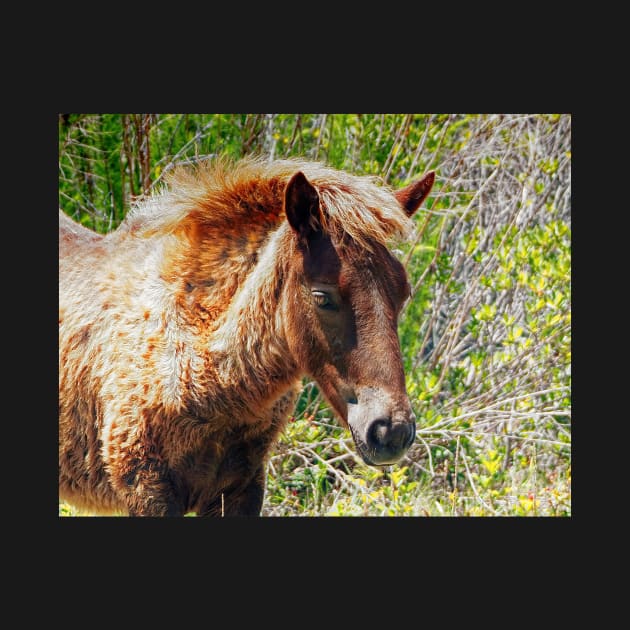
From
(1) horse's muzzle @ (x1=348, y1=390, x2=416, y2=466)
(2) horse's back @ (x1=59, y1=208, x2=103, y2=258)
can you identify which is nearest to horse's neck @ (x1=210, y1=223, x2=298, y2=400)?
(1) horse's muzzle @ (x1=348, y1=390, x2=416, y2=466)

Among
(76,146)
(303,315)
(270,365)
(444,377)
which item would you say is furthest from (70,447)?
(444,377)

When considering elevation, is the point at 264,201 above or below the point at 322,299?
above

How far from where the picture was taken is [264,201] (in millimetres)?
3904

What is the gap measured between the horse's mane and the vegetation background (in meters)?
1.36

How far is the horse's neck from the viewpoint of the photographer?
3705 millimetres

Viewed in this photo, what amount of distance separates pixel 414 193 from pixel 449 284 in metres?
2.28

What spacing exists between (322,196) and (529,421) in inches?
108

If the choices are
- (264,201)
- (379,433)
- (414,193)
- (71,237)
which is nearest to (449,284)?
(414,193)

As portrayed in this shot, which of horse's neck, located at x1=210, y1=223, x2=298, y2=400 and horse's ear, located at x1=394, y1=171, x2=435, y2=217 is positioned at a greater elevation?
horse's ear, located at x1=394, y1=171, x2=435, y2=217

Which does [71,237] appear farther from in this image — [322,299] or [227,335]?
[322,299]

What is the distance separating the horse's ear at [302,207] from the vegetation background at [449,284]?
1979mm

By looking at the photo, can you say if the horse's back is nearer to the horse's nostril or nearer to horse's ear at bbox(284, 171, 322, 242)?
horse's ear at bbox(284, 171, 322, 242)

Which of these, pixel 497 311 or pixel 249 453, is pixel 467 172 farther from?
pixel 249 453

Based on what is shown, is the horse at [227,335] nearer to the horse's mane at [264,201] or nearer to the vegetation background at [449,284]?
the horse's mane at [264,201]
